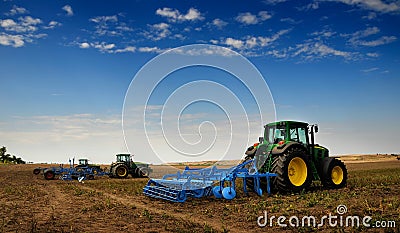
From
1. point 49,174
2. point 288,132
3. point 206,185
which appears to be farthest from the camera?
point 49,174

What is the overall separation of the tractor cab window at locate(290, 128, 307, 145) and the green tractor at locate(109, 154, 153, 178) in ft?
56.4

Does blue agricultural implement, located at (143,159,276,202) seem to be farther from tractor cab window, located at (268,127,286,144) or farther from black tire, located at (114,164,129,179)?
black tire, located at (114,164,129,179)

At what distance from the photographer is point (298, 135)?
14.9 m

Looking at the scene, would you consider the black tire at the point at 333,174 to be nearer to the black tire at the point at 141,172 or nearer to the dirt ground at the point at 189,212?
the dirt ground at the point at 189,212

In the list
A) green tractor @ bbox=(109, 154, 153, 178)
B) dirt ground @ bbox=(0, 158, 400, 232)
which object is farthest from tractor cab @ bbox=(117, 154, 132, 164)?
dirt ground @ bbox=(0, 158, 400, 232)

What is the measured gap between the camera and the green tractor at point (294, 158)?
13.3m

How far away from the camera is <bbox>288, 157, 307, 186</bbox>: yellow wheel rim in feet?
45.6

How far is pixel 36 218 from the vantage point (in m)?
10.0

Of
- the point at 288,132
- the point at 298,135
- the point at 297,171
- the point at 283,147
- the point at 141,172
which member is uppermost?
the point at 288,132

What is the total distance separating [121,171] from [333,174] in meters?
18.0

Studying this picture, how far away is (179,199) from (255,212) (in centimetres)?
313

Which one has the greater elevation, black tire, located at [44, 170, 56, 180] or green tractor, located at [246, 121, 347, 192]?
green tractor, located at [246, 121, 347, 192]

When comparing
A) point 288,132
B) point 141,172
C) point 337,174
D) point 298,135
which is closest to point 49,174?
point 141,172

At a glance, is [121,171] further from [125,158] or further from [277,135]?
[277,135]
